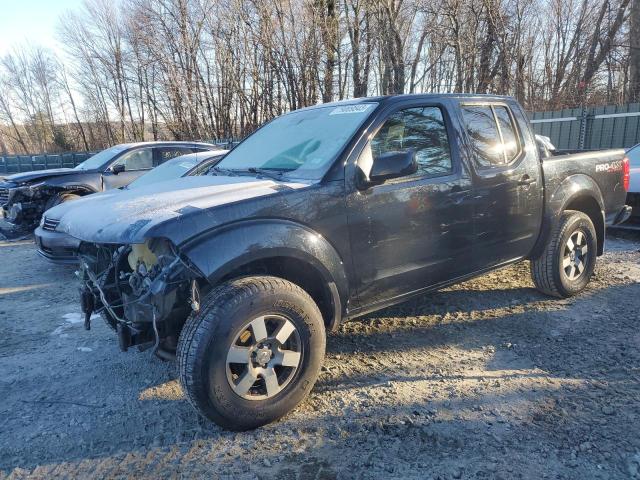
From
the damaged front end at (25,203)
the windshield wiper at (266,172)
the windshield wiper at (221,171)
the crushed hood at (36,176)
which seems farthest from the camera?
the crushed hood at (36,176)

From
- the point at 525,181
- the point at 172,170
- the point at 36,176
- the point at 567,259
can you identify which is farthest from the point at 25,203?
the point at 567,259

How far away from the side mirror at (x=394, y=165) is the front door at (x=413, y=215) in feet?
0.43

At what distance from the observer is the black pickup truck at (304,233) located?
2490 millimetres

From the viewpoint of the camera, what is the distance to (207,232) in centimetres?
250

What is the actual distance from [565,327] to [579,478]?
1907 mm

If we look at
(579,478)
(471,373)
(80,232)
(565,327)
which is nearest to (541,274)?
(565,327)

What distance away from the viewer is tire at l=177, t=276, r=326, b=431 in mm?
2436

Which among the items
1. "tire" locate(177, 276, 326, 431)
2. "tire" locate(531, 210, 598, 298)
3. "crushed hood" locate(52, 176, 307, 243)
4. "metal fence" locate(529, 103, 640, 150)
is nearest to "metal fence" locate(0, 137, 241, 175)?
"metal fence" locate(529, 103, 640, 150)

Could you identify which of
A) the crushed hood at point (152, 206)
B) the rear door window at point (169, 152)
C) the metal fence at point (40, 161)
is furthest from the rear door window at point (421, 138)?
the metal fence at point (40, 161)

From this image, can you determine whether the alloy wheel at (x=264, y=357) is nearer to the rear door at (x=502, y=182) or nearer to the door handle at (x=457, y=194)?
the door handle at (x=457, y=194)

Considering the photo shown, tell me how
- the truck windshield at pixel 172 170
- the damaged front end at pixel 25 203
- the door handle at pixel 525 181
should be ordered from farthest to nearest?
the damaged front end at pixel 25 203
the truck windshield at pixel 172 170
the door handle at pixel 525 181

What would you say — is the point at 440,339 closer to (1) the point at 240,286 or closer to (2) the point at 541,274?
(2) the point at 541,274

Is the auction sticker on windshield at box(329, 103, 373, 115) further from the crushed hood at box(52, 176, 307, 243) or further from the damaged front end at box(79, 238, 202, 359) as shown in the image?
the damaged front end at box(79, 238, 202, 359)

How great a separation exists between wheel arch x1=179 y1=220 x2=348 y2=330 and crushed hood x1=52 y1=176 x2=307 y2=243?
0.18 m
